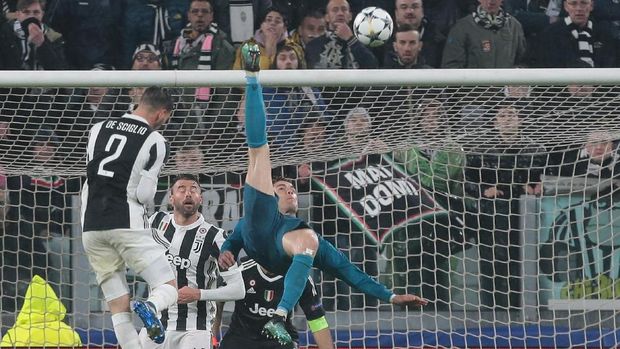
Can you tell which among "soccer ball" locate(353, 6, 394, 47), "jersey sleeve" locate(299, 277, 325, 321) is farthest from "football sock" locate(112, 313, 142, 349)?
"soccer ball" locate(353, 6, 394, 47)

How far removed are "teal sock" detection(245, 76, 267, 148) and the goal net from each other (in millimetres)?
1549

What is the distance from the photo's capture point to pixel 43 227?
10516 millimetres

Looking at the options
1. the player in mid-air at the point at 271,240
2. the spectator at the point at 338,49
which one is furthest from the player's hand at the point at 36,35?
the player in mid-air at the point at 271,240

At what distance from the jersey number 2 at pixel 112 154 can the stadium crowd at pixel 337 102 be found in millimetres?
1686

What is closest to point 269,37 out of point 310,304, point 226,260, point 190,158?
point 190,158

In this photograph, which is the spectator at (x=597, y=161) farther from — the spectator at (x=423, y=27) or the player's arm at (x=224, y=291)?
the player's arm at (x=224, y=291)

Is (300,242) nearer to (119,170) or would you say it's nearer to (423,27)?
(119,170)

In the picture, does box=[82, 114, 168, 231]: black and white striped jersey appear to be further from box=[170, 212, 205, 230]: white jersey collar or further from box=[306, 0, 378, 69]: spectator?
box=[306, 0, 378, 69]: spectator

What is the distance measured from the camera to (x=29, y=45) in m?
11.4

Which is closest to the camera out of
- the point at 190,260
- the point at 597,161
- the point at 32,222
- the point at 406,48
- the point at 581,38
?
the point at 190,260

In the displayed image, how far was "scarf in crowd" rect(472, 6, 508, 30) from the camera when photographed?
11602mm

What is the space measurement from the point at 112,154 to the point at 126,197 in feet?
0.83

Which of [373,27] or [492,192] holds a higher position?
[373,27]

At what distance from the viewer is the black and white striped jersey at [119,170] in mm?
→ 7848
